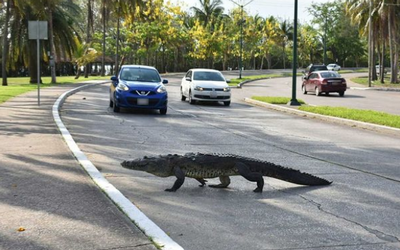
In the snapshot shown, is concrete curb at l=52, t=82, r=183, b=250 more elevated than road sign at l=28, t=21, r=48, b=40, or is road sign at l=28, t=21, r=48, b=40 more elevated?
road sign at l=28, t=21, r=48, b=40

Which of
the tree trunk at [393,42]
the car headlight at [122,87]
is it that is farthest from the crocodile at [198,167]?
the tree trunk at [393,42]

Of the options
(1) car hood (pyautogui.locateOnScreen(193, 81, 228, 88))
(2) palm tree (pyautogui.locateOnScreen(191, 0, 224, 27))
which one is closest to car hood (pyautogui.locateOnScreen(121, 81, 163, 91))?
(1) car hood (pyautogui.locateOnScreen(193, 81, 228, 88))

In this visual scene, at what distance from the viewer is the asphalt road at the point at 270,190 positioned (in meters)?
4.96

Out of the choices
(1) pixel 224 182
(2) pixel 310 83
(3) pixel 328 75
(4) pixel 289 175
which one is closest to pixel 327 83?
(3) pixel 328 75

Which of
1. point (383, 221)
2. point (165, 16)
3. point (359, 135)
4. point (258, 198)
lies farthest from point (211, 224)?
point (165, 16)

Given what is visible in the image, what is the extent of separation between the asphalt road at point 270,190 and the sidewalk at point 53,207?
1.42ft

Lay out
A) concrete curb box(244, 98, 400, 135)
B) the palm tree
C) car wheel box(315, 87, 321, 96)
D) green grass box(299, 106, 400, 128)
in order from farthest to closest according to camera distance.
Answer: the palm tree → car wheel box(315, 87, 321, 96) → green grass box(299, 106, 400, 128) → concrete curb box(244, 98, 400, 135)

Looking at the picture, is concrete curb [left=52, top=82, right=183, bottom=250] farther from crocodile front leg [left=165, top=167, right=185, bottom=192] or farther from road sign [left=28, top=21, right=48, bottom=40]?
road sign [left=28, top=21, right=48, bottom=40]

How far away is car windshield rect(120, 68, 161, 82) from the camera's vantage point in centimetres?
1895

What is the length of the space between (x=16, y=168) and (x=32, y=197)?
193 cm

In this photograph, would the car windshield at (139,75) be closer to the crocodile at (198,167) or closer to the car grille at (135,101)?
the car grille at (135,101)

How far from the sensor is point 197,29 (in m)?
76.1

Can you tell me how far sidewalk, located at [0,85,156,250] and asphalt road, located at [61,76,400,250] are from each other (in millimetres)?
433

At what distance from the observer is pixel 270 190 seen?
700 centimetres
